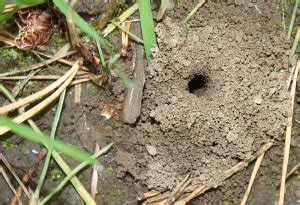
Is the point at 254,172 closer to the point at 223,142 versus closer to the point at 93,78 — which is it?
the point at 223,142

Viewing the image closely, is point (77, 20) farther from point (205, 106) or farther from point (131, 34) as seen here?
point (205, 106)

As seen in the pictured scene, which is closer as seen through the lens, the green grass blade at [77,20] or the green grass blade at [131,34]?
the green grass blade at [77,20]

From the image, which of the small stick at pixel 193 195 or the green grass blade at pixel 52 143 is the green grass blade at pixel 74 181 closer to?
the small stick at pixel 193 195

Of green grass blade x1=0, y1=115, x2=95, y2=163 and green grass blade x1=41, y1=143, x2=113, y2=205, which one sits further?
green grass blade x1=41, y1=143, x2=113, y2=205

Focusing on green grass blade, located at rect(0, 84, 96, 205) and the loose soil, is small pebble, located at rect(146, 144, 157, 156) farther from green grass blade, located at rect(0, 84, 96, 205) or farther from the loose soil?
green grass blade, located at rect(0, 84, 96, 205)

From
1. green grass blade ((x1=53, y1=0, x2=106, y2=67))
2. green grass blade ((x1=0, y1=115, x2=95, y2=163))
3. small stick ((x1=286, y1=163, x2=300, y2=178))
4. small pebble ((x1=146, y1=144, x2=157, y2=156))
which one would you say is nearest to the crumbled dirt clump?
small pebble ((x1=146, y1=144, x2=157, y2=156))

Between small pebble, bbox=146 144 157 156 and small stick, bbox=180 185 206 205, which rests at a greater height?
small pebble, bbox=146 144 157 156

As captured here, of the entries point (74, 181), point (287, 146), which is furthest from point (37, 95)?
point (287, 146)

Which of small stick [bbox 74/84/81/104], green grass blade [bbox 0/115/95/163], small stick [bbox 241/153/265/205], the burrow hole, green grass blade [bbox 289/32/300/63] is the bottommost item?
green grass blade [bbox 0/115/95/163]

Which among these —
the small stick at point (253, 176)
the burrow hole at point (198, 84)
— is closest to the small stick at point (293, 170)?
the small stick at point (253, 176)
